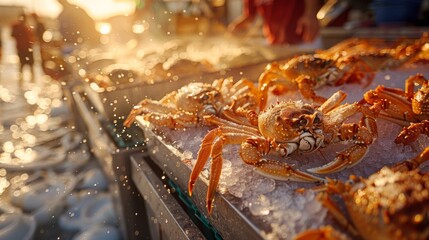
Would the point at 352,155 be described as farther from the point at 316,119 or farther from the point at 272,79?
the point at 272,79

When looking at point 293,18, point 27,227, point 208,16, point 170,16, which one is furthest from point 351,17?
point 27,227

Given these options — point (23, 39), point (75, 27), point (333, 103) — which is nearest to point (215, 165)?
point (333, 103)

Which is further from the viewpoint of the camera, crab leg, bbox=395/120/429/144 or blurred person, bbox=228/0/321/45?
blurred person, bbox=228/0/321/45

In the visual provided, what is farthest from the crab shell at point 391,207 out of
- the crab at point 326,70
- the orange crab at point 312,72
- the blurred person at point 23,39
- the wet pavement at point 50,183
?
the blurred person at point 23,39

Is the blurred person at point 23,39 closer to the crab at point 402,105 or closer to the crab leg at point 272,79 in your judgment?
the crab leg at point 272,79

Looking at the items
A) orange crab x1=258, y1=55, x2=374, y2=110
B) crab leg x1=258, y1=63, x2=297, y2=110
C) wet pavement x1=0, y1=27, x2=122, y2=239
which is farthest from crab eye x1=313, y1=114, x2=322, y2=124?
wet pavement x1=0, y1=27, x2=122, y2=239

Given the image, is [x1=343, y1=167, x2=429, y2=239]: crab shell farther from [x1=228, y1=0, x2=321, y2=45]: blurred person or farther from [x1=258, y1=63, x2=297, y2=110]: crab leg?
[x1=228, y1=0, x2=321, y2=45]: blurred person
